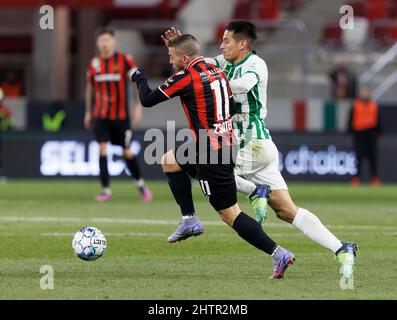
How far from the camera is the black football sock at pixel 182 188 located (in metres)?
10.0

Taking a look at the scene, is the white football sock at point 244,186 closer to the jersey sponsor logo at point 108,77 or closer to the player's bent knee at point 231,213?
the player's bent knee at point 231,213

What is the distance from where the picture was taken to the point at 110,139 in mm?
17297

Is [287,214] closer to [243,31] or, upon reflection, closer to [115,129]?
[243,31]

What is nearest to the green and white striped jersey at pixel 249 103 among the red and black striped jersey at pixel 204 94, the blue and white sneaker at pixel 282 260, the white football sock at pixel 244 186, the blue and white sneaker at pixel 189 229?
the red and black striped jersey at pixel 204 94

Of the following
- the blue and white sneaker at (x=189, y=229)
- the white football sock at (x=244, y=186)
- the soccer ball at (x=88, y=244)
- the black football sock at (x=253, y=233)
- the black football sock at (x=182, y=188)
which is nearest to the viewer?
the black football sock at (x=253, y=233)

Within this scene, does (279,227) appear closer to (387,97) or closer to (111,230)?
(111,230)

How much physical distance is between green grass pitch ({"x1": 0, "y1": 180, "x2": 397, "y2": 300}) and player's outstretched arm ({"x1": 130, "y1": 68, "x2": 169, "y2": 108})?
1.35 m

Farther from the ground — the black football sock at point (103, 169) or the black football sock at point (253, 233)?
the black football sock at point (103, 169)

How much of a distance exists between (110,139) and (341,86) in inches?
341

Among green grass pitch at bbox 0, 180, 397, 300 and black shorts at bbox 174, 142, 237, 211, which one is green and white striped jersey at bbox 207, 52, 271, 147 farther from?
green grass pitch at bbox 0, 180, 397, 300
